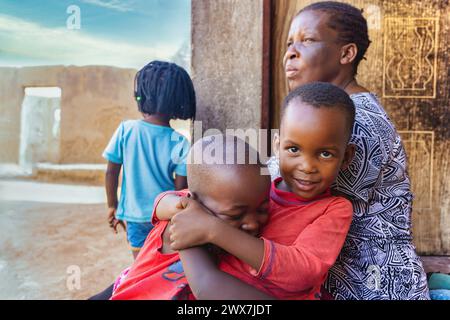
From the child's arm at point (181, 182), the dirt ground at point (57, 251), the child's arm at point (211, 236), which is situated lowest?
the dirt ground at point (57, 251)

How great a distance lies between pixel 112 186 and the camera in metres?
2.95

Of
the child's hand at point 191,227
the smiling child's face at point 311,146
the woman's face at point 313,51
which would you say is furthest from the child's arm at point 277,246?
the woman's face at point 313,51

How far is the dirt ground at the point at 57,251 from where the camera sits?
4.26 metres

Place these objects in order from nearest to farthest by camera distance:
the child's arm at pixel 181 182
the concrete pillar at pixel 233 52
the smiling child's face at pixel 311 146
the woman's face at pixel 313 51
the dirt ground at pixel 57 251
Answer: the smiling child's face at pixel 311 146 → the woman's face at pixel 313 51 → the concrete pillar at pixel 233 52 → the child's arm at pixel 181 182 → the dirt ground at pixel 57 251

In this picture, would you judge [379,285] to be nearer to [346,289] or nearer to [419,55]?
[346,289]

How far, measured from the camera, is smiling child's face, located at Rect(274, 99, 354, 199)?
3.95ft

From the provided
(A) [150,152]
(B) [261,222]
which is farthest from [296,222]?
(A) [150,152]

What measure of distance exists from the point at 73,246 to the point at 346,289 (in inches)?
A: 195

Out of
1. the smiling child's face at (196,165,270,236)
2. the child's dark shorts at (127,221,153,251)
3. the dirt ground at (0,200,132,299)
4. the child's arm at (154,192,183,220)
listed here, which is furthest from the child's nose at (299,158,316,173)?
the dirt ground at (0,200,132,299)

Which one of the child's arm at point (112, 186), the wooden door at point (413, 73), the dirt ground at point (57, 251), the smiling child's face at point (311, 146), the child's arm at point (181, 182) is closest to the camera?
the smiling child's face at point (311, 146)

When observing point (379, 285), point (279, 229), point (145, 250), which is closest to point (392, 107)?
point (379, 285)

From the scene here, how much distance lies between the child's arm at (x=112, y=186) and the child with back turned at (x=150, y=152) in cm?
9

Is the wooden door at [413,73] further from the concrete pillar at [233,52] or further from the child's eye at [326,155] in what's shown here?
the child's eye at [326,155]

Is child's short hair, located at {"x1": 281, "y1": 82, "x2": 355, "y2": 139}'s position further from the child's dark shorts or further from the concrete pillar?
the child's dark shorts
